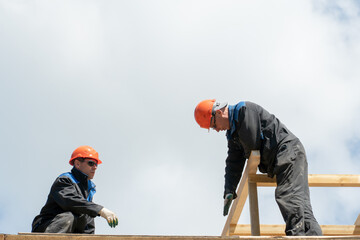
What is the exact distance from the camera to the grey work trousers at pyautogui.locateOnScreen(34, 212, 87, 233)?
511cm

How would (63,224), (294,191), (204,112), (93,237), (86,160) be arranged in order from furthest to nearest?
(86,160) → (204,112) → (294,191) → (63,224) → (93,237)

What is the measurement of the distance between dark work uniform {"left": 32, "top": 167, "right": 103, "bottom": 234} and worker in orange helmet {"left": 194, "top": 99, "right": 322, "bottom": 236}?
157 cm

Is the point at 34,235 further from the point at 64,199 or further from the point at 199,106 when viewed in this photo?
the point at 199,106

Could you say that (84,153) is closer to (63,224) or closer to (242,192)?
(63,224)

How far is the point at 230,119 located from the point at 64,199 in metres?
1.94

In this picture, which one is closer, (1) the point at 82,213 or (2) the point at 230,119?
(1) the point at 82,213

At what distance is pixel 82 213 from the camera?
5.31 meters

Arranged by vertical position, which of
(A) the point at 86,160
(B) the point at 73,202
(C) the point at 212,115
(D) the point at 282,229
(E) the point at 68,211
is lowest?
(D) the point at 282,229

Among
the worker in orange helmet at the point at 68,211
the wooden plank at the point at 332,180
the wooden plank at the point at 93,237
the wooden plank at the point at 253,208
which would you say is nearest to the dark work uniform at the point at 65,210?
the worker in orange helmet at the point at 68,211

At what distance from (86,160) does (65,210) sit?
0.87 metres

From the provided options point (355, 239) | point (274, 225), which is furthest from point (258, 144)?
point (274, 225)

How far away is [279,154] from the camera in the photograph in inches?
220

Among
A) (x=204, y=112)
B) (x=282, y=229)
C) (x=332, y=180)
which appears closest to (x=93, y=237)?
(x=204, y=112)

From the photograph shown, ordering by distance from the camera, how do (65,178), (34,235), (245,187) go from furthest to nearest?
(245,187) < (65,178) < (34,235)
